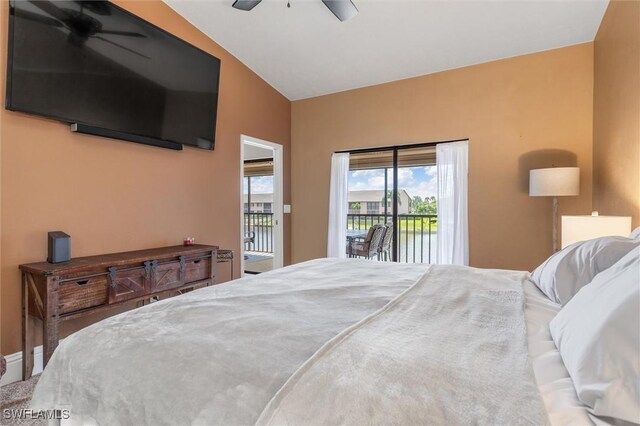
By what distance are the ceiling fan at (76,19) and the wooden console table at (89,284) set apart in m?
1.58

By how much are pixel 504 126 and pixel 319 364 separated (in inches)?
145

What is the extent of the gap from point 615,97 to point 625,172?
0.66 m

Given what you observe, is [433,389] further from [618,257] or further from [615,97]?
[615,97]

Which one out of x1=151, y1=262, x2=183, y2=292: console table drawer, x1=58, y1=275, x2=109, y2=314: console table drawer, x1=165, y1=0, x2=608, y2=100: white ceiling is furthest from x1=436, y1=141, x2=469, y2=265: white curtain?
x1=58, y1=275, x2=109, y2=314: console table drawer

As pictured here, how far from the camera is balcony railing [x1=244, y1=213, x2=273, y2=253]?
7582 millimetres

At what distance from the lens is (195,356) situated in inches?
35.5

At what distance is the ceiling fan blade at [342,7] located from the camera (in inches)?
100

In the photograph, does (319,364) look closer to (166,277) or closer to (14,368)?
(166,277)

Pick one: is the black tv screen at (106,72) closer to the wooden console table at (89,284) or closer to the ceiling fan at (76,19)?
the ceiling fan at (76,19)

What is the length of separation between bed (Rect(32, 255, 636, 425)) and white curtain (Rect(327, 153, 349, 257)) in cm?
308

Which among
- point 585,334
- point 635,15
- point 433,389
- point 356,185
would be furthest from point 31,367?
point 635,15

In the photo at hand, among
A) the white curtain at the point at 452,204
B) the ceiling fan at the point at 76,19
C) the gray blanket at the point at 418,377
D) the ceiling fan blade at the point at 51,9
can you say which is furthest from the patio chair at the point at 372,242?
the ceiling fan blade at the point at 51,9

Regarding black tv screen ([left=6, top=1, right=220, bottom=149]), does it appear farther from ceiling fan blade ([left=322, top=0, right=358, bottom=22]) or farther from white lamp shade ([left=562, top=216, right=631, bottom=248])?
white lamp shade ([left=562, top=216, right=631, bottom=248])

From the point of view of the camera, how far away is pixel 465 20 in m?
3.03
